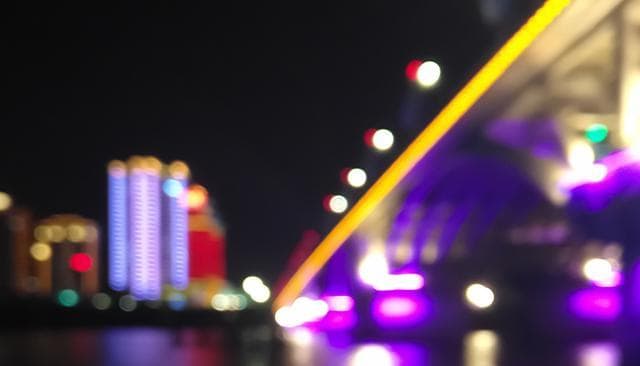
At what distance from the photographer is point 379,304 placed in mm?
16938

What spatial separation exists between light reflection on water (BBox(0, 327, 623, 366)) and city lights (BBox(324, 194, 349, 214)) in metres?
5.91

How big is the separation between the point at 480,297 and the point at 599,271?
78.0 inches

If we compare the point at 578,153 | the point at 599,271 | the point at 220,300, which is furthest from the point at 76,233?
the point at 578,153

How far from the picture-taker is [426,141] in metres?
16.1

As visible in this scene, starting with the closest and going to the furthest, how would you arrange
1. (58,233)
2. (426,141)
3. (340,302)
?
(426,141)
(340,302)
(58,233)

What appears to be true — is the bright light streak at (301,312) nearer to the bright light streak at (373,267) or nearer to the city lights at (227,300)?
the bright light streak at (373,267)

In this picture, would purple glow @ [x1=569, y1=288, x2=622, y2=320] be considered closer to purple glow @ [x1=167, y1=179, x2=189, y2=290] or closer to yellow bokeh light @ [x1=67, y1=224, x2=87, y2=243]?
purple glow @ [x1=167, y1=179, x2=189, y2=290]

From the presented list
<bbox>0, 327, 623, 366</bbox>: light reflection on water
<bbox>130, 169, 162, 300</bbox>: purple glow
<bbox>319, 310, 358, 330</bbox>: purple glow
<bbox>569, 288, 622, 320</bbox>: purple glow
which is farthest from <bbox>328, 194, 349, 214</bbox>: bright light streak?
<bbox>130, 169, 162, 300</bbox>: purple glow

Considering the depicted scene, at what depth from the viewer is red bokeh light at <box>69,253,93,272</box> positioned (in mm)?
36594

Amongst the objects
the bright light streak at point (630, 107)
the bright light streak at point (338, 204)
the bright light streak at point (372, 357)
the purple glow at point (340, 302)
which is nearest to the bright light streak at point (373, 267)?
the purple glow at point (340, 302)

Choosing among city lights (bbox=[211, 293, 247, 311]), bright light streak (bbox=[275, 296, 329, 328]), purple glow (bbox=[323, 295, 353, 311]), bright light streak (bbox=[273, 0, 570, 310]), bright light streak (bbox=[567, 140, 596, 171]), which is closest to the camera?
bright light streak (bbox=[273, 0, 570, 310])

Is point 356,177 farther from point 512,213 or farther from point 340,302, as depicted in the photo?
point 512,213

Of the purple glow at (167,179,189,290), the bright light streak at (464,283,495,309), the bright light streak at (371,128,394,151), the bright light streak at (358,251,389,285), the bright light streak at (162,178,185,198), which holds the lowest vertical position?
the bright light streak at (464,283,495,309)

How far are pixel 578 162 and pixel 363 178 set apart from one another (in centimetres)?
796
